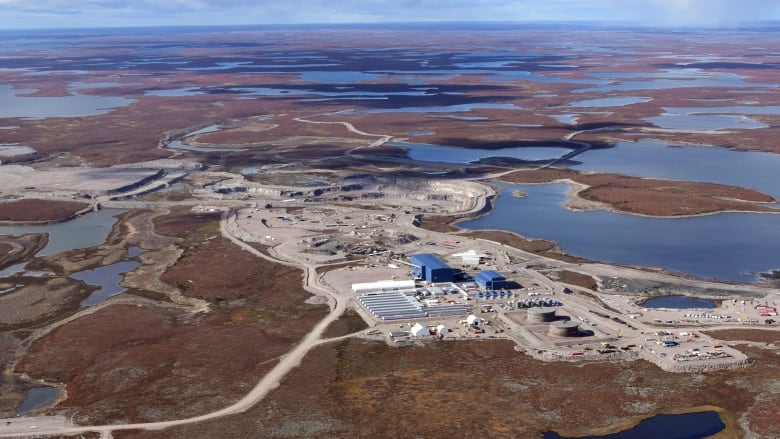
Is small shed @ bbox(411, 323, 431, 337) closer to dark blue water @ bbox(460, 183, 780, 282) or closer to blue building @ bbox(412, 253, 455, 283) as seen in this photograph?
blue building @ bbox(412, 253, 455, 283)

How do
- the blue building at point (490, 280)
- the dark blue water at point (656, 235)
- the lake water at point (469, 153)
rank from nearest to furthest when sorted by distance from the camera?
the blue building at point (490, 280) < the dark blue water at point (656, 235) < the lake water at point (469, 153)

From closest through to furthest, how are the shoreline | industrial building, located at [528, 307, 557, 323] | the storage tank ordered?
the storage tank → industrial building, located at [528, 307, 557, 323] → the shoreline

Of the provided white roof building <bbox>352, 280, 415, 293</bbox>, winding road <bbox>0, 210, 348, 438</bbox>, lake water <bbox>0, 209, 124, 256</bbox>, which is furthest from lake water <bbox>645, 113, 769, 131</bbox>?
winding road <bbox>0, 210, 348, 438</bbox>

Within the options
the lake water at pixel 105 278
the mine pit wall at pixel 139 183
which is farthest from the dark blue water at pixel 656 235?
the mine pit wall at pixel 139 183

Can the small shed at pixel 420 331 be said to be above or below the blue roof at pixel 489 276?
below

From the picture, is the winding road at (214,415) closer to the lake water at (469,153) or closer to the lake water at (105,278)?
the lake water at (105,278)

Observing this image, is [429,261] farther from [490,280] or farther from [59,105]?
[59,105]

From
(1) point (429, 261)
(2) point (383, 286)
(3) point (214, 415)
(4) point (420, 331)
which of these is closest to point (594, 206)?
(1) point (429, 261)
